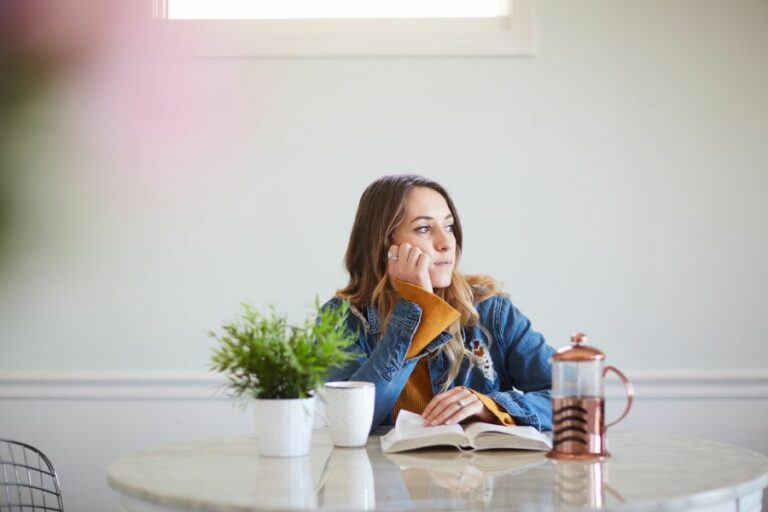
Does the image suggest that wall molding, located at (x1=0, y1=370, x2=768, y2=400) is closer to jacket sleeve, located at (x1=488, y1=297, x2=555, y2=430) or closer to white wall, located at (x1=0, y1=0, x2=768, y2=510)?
white wall, located at (x1=0, y1=0, x2=768, y2=510)

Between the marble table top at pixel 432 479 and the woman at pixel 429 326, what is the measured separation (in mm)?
237

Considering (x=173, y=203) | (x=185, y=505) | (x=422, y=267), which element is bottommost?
(x=185, y=505)

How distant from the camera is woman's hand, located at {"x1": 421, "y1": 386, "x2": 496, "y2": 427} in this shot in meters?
1.70

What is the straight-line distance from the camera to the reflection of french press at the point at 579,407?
4.89ft

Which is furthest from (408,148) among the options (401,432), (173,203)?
(401,432)

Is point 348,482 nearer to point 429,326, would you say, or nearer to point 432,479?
point 432,479

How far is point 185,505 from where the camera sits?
1.20m

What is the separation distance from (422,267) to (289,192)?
1023mm

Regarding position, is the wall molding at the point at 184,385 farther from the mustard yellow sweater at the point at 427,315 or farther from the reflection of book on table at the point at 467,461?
the reflection of book on table at the point at 467,461

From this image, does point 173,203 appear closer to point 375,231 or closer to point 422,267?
point 375,231

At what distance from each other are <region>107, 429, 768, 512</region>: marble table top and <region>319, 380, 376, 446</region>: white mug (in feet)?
0.08

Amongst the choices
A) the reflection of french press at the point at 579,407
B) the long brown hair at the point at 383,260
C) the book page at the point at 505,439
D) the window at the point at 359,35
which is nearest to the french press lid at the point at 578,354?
the reflection of french press at the point at 579,407

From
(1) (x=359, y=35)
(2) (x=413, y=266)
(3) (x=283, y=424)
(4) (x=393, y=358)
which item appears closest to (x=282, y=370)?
(3) (x=283, y=424)

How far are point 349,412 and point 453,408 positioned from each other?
20cm
